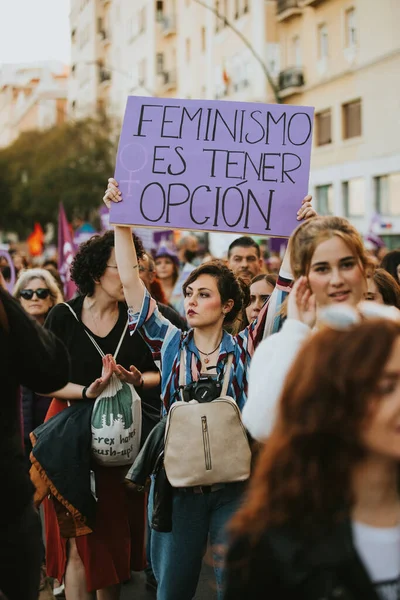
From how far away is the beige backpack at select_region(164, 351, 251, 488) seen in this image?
434 cm

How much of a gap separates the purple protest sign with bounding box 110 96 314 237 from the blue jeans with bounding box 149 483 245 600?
4.44 feet

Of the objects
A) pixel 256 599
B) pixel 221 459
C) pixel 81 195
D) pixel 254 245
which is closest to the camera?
pixel 256 599

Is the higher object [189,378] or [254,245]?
[254,245]

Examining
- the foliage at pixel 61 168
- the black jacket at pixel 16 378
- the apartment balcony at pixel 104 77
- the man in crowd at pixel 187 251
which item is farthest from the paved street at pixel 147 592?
the apartment balcony at pixel 104 77

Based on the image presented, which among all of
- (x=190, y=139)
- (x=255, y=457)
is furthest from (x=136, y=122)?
(x=255, y=457)

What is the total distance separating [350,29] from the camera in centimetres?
3147

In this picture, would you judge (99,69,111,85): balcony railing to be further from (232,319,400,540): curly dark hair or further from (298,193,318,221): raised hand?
(232,319,400,540): curly dark hair

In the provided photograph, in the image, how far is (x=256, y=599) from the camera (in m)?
2.17

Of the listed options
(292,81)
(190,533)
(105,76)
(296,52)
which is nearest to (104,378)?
(190,533)

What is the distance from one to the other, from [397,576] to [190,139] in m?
3.38

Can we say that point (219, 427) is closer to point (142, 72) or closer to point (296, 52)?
point (296, 52)

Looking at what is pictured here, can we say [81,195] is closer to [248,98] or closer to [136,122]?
[248,98]

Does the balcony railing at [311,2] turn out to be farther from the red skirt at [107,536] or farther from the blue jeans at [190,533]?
the blue jeans at [190,533]

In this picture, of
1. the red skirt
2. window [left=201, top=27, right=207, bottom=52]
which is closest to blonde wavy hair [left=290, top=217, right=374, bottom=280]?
→ the red skirt
